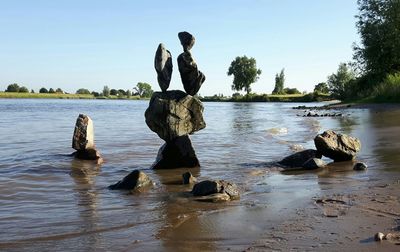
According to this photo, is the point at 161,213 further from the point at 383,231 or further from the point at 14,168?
the point at 14,168

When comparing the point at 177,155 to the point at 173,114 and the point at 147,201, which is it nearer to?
the point at 173,114

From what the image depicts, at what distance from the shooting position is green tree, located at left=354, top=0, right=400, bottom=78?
51906mm

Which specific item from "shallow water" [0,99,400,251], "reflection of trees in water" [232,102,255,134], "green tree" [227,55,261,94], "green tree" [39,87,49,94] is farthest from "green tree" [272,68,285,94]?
"shallow water" [0,99,400,251]

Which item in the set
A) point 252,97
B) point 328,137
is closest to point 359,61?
point 328,137

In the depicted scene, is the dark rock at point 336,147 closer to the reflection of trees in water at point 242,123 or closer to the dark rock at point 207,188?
the dark rock at point 207,188

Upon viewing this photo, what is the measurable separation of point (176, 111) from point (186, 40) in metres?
1.92

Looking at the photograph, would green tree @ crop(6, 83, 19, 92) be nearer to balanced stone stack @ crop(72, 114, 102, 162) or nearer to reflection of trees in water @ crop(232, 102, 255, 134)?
reflection of trees in water @ crop(232, 102, 255, 134)

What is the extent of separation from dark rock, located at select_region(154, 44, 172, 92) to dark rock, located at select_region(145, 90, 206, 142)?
269 millimetres

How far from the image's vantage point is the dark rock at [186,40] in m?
12.0

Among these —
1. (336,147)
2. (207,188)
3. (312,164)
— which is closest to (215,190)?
(207,188)

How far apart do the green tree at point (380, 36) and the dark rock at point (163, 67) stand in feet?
151

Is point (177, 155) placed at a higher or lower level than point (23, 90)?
lower

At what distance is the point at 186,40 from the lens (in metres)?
12.1

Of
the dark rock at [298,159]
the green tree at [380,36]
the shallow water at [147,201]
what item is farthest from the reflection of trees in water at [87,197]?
the green tree at [380,36]
